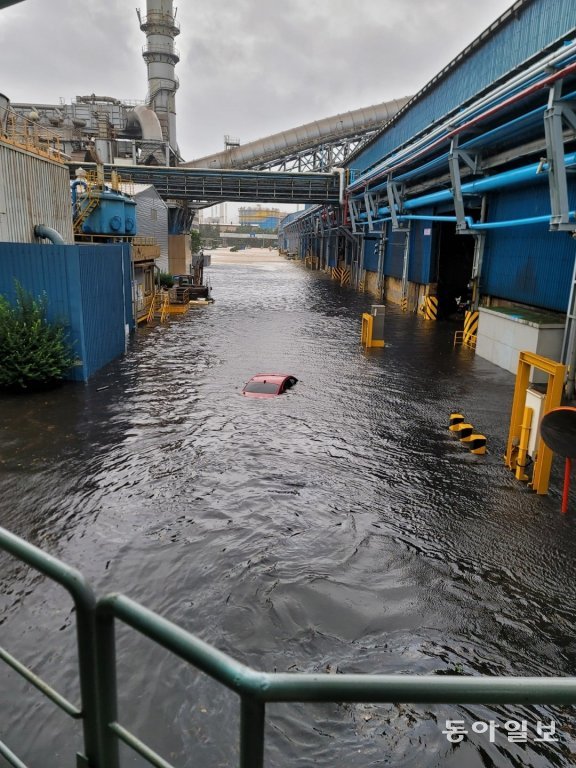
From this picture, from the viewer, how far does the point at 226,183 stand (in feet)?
161

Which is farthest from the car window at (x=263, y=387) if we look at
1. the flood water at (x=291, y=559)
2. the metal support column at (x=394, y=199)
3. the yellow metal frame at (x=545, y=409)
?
the metal support column at (x=394, y=199)

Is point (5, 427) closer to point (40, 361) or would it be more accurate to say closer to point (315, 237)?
point (40, 361)

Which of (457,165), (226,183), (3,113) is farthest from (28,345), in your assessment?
(226,183)

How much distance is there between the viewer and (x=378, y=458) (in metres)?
11.6

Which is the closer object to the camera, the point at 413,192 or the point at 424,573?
the point at 424,573

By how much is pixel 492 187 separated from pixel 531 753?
21.8 m

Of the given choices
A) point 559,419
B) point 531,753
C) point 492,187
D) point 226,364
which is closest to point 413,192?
point 492,187

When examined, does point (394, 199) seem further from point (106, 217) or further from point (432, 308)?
point (106, 217)

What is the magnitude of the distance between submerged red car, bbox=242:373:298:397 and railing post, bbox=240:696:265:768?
14090 millimetres

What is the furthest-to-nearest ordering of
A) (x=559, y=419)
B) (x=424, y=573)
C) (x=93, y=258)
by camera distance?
1. (x=93, y=258)
2. (x=559, y=419)
3. (x=424, y=573)

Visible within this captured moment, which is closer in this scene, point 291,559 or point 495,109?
point 291,559

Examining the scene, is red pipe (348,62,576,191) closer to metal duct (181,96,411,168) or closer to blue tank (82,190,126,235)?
blue tank (82,190,126,235)

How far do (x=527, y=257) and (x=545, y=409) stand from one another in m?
13.3

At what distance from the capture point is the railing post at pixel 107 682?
205 centimetres
